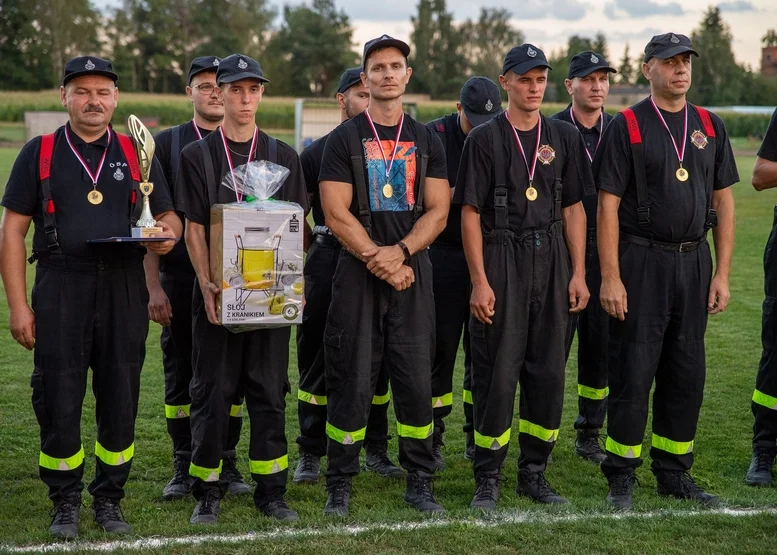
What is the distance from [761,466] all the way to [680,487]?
81cm

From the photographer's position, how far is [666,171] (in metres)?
5.22

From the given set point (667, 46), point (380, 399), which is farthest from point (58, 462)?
point (667, 46)

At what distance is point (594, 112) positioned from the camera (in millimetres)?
6609

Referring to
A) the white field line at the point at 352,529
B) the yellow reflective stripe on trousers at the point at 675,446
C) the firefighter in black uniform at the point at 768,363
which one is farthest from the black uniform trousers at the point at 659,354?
the firefighter in black uniform at the point at 768,363

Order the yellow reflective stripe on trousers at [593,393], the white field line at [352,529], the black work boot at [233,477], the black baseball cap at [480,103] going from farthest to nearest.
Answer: the yellow reflective stripe on trousers at [593,393]
the black baseball cap at [480,103]
the black work boot at [233,477]
the white field line at [352,529]

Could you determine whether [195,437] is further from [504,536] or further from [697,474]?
[697,474]

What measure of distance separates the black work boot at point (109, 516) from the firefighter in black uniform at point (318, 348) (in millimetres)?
1227

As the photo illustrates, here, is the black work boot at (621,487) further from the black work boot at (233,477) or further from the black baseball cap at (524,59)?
the black baseball cap at (524,59)

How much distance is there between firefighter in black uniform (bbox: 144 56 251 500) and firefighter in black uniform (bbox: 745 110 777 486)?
127 inches

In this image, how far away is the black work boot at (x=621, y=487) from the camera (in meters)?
5.30

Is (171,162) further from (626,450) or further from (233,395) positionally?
(626,450)

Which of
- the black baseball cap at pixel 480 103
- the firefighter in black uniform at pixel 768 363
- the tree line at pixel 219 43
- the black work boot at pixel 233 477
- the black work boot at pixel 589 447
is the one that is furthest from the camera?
the tree line at pixel 219 43

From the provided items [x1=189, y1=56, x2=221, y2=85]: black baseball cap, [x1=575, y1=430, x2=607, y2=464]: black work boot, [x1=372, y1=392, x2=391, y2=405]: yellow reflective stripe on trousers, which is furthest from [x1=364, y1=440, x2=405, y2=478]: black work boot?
[x1=189, y1=56, x2=221, y2=85]: black baseball cap

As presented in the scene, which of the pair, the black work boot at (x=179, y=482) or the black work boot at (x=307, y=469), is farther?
the black work boot at (x=307, y=469)
